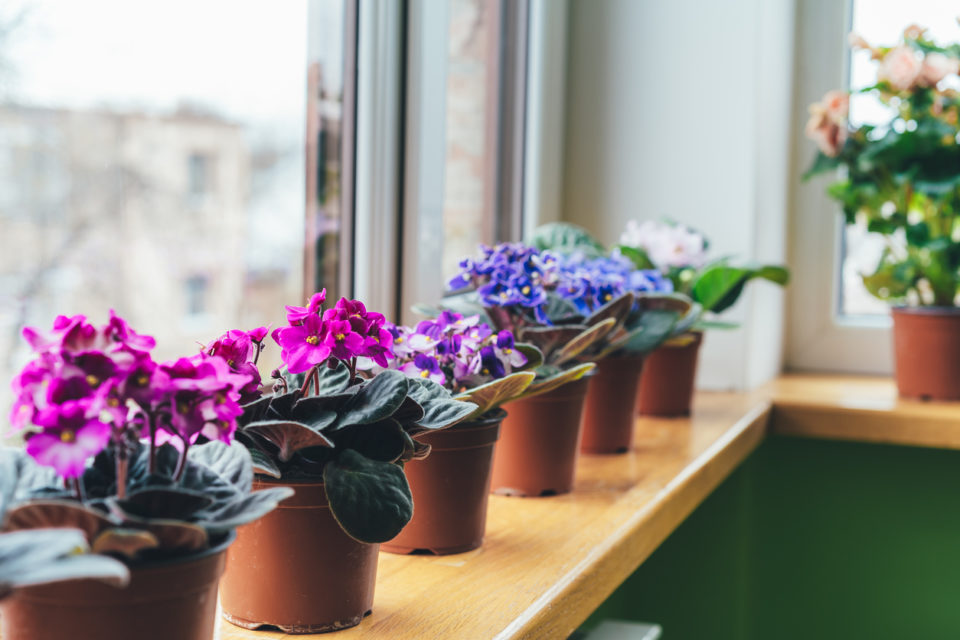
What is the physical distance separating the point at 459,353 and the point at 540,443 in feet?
0.73

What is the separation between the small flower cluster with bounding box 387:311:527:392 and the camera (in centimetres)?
82

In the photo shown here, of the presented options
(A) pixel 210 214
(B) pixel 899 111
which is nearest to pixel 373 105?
(A) pixel 210 214

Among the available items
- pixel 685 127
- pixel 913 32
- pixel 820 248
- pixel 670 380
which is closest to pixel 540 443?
pixel 670 380

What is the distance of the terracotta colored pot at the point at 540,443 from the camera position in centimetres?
100

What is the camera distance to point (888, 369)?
2098 millimetres

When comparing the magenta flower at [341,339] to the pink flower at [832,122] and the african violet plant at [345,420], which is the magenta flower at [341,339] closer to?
the african violet plant at [345,420]

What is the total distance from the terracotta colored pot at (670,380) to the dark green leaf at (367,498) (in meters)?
0.98

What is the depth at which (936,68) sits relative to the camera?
5.53 ft

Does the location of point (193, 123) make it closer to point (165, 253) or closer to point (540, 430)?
point (165, 253)

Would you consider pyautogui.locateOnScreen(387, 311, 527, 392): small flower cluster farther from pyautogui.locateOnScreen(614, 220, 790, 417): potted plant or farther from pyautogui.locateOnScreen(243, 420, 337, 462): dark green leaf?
pyautogui.locateOnScreen(614, 220, 790, 417): potted plant

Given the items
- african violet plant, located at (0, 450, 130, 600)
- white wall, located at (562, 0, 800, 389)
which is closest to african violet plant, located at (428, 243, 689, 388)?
african violet plant, located at (0, 450, 130, 600)

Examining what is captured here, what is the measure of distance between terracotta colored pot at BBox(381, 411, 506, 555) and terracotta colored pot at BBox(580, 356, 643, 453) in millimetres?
400

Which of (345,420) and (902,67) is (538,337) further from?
(902,67)

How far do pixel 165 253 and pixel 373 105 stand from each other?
1.30ft
